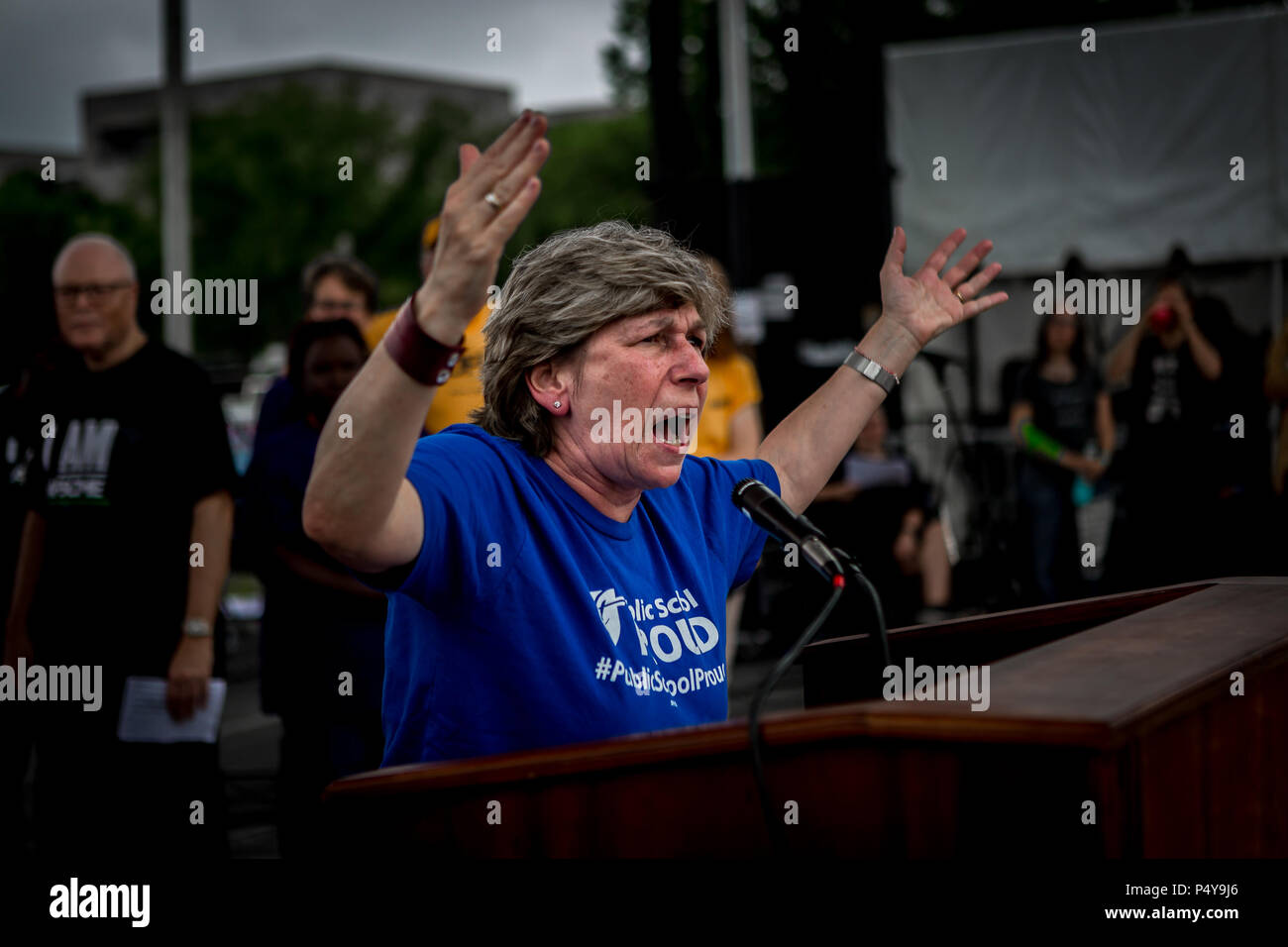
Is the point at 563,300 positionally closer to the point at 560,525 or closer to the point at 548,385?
the point at 548,385

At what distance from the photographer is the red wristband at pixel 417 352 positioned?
5.74ft

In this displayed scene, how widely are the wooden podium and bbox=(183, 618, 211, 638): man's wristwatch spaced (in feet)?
8.19

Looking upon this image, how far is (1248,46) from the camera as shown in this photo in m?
11.1

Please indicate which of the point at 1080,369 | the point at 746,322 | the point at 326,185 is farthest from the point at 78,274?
the point at 326,185

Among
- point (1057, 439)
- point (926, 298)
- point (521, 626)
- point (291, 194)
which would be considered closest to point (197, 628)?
point (521, 626)

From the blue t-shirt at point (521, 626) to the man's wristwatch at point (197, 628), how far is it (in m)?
2.15

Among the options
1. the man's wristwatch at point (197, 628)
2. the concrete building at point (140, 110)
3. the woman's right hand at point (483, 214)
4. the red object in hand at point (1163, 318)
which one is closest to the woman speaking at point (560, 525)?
the woman's right hand at point (483, 214)

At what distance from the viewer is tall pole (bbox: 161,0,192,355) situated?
8.57m

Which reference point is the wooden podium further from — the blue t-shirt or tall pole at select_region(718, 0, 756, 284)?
tall pole at select_region(718, 0, 756, 284)

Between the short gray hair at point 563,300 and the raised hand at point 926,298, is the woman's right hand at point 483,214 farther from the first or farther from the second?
the raised hand at point 926,298

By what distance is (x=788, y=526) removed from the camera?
200 centimetres

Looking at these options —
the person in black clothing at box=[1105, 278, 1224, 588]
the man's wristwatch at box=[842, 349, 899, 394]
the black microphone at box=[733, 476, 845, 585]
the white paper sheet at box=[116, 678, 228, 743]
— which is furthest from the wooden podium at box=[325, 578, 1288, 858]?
the person in black clothing at box=[1105, 278, 1224, 588]
